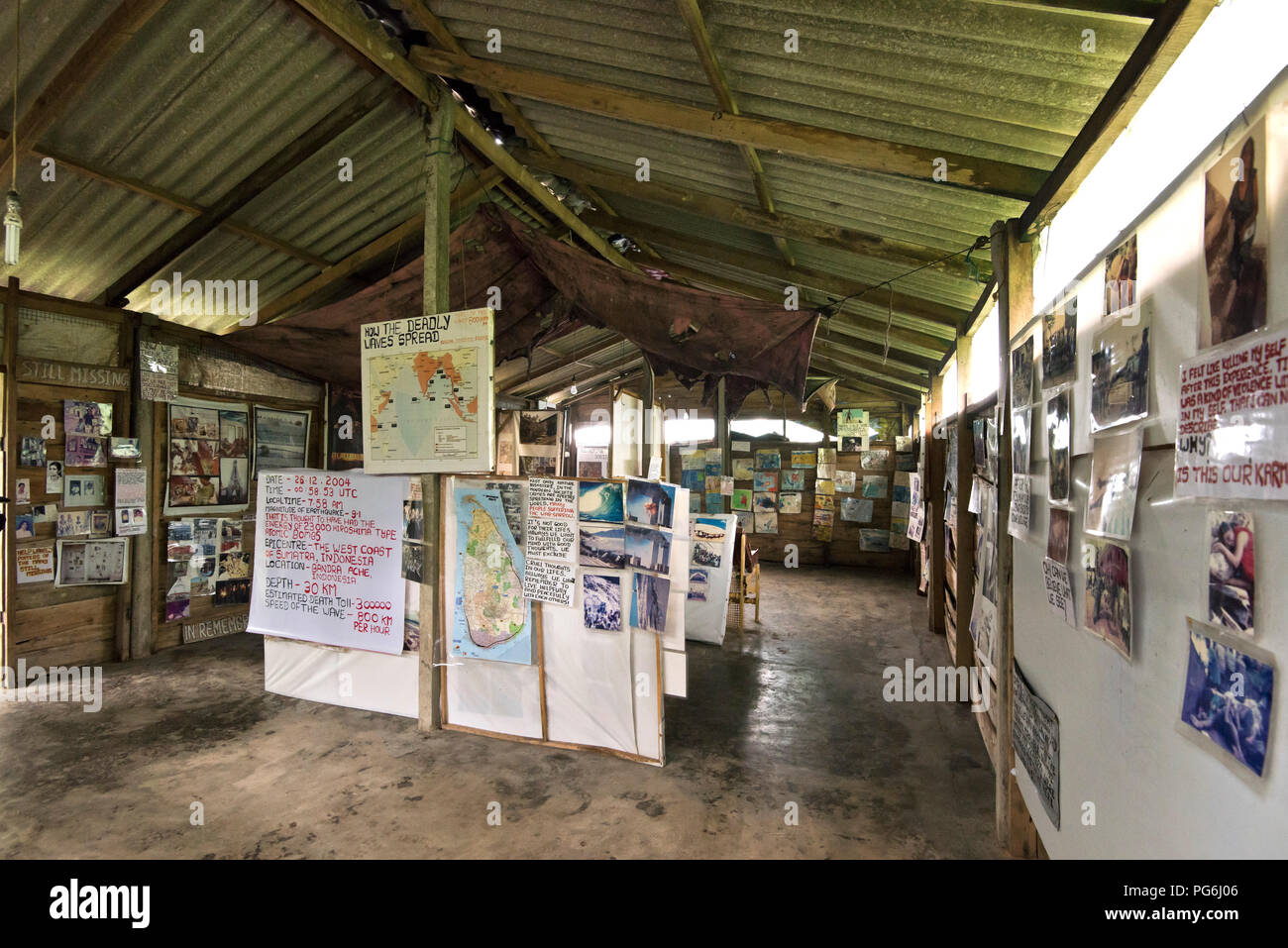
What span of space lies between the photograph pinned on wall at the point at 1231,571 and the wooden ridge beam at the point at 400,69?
428cm

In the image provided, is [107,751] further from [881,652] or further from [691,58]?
[881,652]

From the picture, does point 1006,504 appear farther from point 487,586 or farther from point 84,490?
point 84,490

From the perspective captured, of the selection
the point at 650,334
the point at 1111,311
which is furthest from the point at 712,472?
the point at 1111,311

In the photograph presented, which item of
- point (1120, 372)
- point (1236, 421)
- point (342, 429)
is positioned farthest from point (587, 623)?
point (342, 429)

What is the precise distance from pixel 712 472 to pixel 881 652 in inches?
256

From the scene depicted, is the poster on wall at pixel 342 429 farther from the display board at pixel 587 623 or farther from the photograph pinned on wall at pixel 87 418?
the display board at pixel 587 623

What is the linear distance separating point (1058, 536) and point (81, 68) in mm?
5431

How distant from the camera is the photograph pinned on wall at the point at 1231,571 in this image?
1120mm

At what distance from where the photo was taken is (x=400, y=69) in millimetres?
3836

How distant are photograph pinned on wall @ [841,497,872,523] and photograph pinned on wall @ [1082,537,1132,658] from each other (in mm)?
9845

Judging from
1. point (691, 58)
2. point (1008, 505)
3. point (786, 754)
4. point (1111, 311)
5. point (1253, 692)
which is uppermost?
point (691, 58)

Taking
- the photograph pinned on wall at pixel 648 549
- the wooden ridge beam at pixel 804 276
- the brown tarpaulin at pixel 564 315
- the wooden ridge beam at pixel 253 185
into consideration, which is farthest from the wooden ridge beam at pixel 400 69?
the photograph pinned on wall at pixel 648 549

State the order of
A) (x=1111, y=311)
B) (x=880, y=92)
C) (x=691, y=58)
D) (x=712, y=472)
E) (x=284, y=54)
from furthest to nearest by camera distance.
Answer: (x=712, y=472), (x=284, y=54), (x=691, y=58), (x=880, y=92), (x=1111, y=311)

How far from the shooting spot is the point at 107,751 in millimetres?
3889
